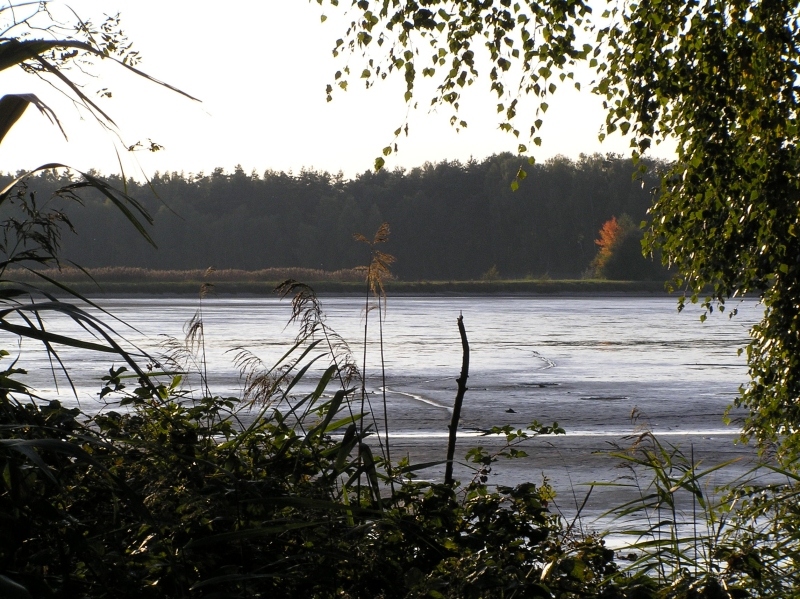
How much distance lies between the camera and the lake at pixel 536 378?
7613mm

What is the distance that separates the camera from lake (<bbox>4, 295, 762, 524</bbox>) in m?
7.61

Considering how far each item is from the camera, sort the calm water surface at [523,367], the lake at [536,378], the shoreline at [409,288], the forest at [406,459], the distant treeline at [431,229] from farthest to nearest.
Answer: the distant treeline at [431,229], the shoreline at [409,288], the calm water surface at [523,367], the lake at [536,378], the forest at [406,459]

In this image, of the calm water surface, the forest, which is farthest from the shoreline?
the forest

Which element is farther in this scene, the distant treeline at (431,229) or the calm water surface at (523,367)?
the distant treeline at (431,229)

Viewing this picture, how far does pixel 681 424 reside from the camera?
8867 mm

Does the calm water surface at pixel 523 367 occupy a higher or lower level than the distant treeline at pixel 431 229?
lower

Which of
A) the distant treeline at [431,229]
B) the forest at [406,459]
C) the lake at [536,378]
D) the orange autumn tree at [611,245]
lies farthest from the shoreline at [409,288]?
the forest at [406,459]

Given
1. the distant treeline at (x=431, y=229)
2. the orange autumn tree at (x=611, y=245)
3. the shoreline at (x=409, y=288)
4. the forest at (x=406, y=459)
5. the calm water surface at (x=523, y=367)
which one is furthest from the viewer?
the distant treeline at (x=431, y=229)

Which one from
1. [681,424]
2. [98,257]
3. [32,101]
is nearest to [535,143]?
[32,101]

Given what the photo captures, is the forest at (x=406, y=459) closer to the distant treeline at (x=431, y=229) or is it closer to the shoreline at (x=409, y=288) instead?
the shoreline at (x=409, y=288)

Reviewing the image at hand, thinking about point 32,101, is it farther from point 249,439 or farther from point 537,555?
point 537,555

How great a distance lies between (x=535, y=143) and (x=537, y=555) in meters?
2.96

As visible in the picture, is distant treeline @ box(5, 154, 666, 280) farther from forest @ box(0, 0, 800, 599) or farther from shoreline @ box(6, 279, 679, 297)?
forest @ box(0, 0, 800, 599)

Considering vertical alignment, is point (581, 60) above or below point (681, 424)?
above
